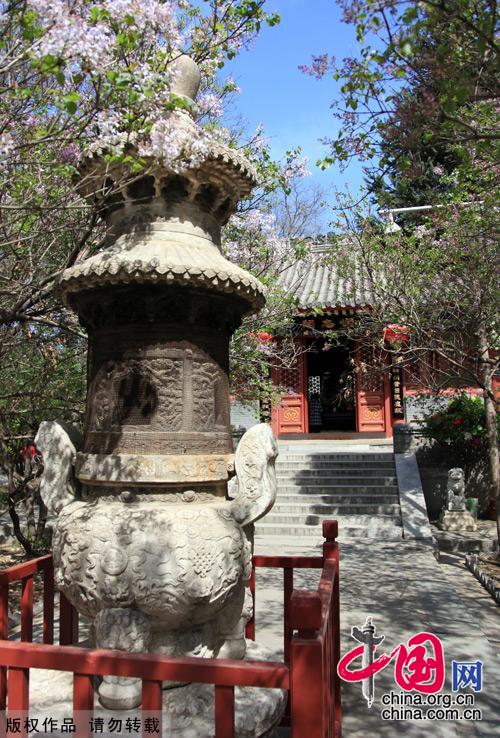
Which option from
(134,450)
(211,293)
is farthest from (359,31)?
(134,450)

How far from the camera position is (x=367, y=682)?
346 centimetres

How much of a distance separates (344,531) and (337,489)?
5.71 feet

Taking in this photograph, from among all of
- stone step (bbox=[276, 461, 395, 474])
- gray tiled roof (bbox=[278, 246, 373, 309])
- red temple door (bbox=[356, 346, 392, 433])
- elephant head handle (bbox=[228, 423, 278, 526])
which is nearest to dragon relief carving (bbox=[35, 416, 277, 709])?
elephant head handle (bbox=[228, 423, 278, 526])

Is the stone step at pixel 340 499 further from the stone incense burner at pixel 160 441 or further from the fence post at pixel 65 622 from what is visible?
the stone incense burner at pixel 160 441

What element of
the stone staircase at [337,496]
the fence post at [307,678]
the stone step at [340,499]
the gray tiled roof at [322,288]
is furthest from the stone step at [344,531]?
the fence post at [307,678]

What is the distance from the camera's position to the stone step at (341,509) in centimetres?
1027

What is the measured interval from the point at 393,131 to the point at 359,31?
2.69 feet

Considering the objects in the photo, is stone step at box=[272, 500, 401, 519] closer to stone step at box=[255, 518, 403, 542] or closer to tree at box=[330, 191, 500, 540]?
stone step at box=[255, 518, 403, 542]

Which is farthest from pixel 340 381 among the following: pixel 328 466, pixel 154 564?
pixel 154 564

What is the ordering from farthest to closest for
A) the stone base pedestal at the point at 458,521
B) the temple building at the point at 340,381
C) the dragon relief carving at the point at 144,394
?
the temple building at the point at 340,381, the stone base pedestal at the point at 458,521, the dragon relief carving at the point at 144,394

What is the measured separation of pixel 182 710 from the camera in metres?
2.86

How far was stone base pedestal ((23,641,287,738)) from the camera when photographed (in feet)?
8.88

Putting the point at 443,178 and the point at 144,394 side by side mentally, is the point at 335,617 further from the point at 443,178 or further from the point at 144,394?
the point at 443,178

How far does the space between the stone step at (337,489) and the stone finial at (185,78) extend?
8902 millimetres
